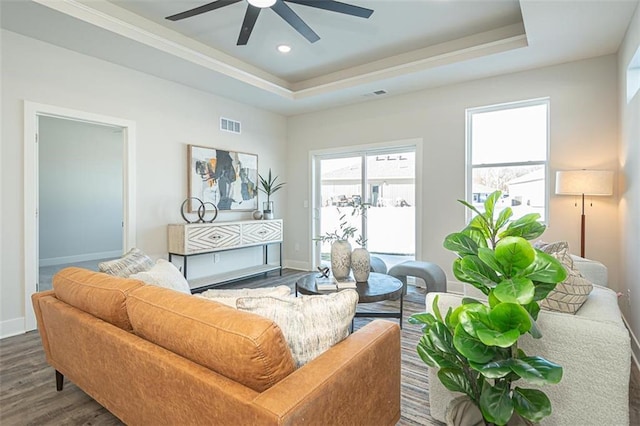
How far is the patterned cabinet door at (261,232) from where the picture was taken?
4930 mm

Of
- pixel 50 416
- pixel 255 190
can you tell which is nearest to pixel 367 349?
pixel 50 416

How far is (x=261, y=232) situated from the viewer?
5.18 metres

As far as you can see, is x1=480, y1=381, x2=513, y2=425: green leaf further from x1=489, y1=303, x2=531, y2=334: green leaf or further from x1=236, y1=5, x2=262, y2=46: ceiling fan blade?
x1=236, y1=5, x2=262, y2=46: ceiling fan blade

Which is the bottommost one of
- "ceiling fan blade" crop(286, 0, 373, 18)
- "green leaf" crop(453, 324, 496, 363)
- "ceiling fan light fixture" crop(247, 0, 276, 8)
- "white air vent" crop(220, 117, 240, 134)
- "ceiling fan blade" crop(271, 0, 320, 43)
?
"green leaf" crop(453, 324, 496, 363)

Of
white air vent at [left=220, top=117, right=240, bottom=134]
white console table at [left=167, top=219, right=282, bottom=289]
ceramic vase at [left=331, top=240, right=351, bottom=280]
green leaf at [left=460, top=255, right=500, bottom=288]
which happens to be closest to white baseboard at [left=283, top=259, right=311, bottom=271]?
white console table at [left=167, top=219, right=282, bottom=289]

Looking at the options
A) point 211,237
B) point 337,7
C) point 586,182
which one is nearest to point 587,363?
point 586,182

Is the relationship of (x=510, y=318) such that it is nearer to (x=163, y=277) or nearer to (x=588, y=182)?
(x=163, y=277)

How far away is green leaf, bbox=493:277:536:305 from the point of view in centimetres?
113

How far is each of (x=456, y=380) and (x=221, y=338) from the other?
40.0 inches

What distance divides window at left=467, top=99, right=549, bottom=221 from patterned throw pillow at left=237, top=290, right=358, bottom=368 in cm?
364

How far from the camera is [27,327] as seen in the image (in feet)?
Result: 10.6

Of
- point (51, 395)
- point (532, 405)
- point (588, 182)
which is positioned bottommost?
point (51, 395)

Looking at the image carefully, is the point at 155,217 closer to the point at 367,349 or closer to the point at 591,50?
the point at 367,349

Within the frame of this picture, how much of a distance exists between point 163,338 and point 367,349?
831mm
